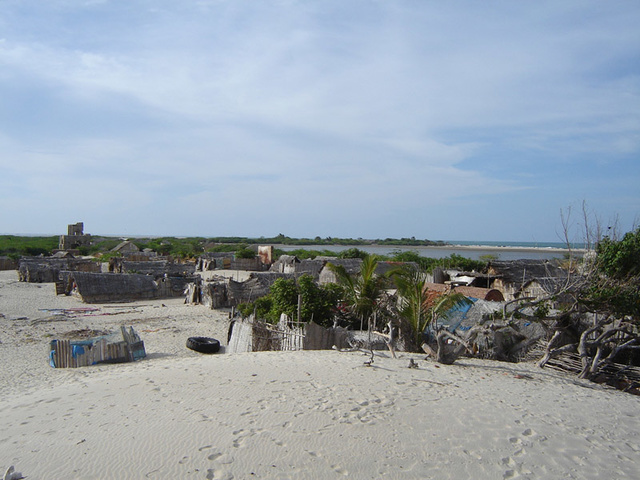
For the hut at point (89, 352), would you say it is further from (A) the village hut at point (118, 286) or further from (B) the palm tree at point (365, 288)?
(A) the village hut at point (118, 286)

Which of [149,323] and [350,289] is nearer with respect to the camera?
[350,289]

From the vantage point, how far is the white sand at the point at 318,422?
4859mm

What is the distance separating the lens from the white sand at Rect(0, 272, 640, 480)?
4.86 m

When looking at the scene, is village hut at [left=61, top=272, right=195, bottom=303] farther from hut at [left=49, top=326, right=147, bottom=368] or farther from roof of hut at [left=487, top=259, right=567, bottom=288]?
roof of hut at [left=487, top=259, right=567, bottom=288]

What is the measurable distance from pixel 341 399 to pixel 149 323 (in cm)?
1331

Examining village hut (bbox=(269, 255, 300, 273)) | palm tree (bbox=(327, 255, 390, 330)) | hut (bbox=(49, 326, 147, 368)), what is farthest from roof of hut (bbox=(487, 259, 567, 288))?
hut (bbox=(49, 326, 147, 368))

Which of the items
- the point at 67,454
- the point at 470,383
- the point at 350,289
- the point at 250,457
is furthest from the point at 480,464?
the point at 350,289

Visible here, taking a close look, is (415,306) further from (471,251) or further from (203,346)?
(471,251)

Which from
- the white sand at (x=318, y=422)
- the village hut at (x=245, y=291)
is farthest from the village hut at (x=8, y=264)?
the white sand at (x=318, y=422)

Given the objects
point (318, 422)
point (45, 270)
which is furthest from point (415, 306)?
point (45, 270)

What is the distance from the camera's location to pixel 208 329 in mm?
16906

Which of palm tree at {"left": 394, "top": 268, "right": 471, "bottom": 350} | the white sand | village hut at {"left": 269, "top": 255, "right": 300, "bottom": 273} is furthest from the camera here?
village hut at {"left": 269, "top": 255, "right": 300, "bottom": 273}

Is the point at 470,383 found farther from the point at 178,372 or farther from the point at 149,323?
the point at 149,323

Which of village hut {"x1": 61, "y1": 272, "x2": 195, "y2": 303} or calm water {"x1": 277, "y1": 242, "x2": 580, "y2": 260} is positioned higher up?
calm water {"x1": 277, "y1": 242, "x2": 580, "y2": 260}
